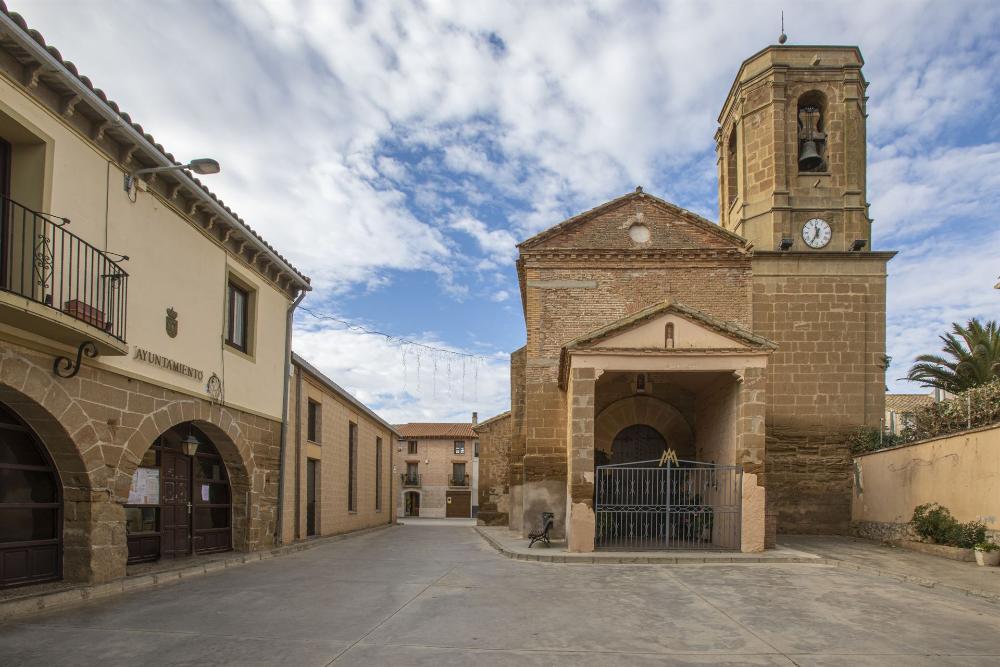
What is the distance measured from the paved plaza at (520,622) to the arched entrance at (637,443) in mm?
6943

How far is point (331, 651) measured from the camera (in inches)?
229

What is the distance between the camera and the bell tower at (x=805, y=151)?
19.0 meters

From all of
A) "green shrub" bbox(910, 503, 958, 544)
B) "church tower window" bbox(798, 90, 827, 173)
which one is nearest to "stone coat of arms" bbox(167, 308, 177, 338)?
"green shrub" bbox(910, 503, 958, 544)

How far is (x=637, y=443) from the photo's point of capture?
17.7 m

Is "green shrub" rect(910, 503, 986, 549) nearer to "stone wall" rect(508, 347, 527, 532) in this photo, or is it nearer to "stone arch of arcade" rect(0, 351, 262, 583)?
"stone wall" rect(508, 347, 527, 532)

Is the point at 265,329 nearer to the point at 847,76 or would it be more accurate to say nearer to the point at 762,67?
the point at 762,67

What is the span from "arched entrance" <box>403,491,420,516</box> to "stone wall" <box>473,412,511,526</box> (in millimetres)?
28053

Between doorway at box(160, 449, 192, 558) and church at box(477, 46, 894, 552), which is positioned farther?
church at box(477, 46, 894, 552)

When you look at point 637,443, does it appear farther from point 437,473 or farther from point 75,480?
point 437,473

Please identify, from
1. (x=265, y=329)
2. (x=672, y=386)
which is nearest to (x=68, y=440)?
(x=265, y=329)

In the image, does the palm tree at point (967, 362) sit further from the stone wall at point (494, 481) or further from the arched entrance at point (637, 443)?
the stone wall at point (494, 481)

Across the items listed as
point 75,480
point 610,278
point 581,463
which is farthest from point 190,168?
point 610,278

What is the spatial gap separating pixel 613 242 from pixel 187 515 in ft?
38.3

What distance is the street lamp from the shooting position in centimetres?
909
